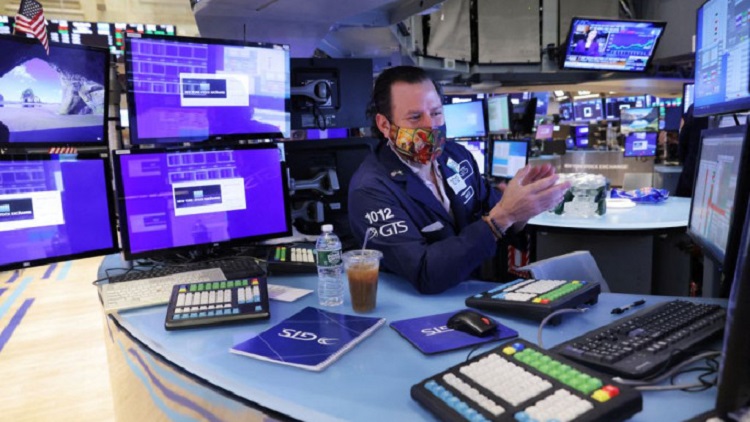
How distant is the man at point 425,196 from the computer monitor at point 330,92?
49cm

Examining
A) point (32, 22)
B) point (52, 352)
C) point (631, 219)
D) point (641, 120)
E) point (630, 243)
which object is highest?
point (32, 22)

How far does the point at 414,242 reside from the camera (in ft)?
5.26

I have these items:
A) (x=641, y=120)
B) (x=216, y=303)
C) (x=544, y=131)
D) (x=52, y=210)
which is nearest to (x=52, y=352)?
(x=52, y=210)

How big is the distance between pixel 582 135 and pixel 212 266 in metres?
9.78

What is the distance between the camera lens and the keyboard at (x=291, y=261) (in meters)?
1.76

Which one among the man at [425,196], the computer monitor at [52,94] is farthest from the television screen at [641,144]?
the computer monitor at [52,94]

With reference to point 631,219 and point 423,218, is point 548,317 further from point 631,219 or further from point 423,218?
point 631,219

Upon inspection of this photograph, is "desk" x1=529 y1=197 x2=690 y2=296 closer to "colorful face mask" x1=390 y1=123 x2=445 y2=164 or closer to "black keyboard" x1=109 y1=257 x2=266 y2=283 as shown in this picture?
"colorful face mask" x1=390 y1=123 x2=445 y2=164

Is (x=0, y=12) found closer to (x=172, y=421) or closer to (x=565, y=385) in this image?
(x=172, y=421)

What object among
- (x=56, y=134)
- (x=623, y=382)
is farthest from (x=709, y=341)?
(x=56, y=134)

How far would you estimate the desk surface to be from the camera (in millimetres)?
2541

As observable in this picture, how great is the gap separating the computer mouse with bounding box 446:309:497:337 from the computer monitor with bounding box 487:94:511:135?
3.94 m

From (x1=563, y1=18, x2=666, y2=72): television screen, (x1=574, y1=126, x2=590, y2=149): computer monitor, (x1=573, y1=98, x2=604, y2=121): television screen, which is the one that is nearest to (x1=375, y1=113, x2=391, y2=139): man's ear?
(x1=563, y1=18, x2=666, y2=72): television screen

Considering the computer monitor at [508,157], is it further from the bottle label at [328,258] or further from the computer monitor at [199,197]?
the bottle label at [328,258]
